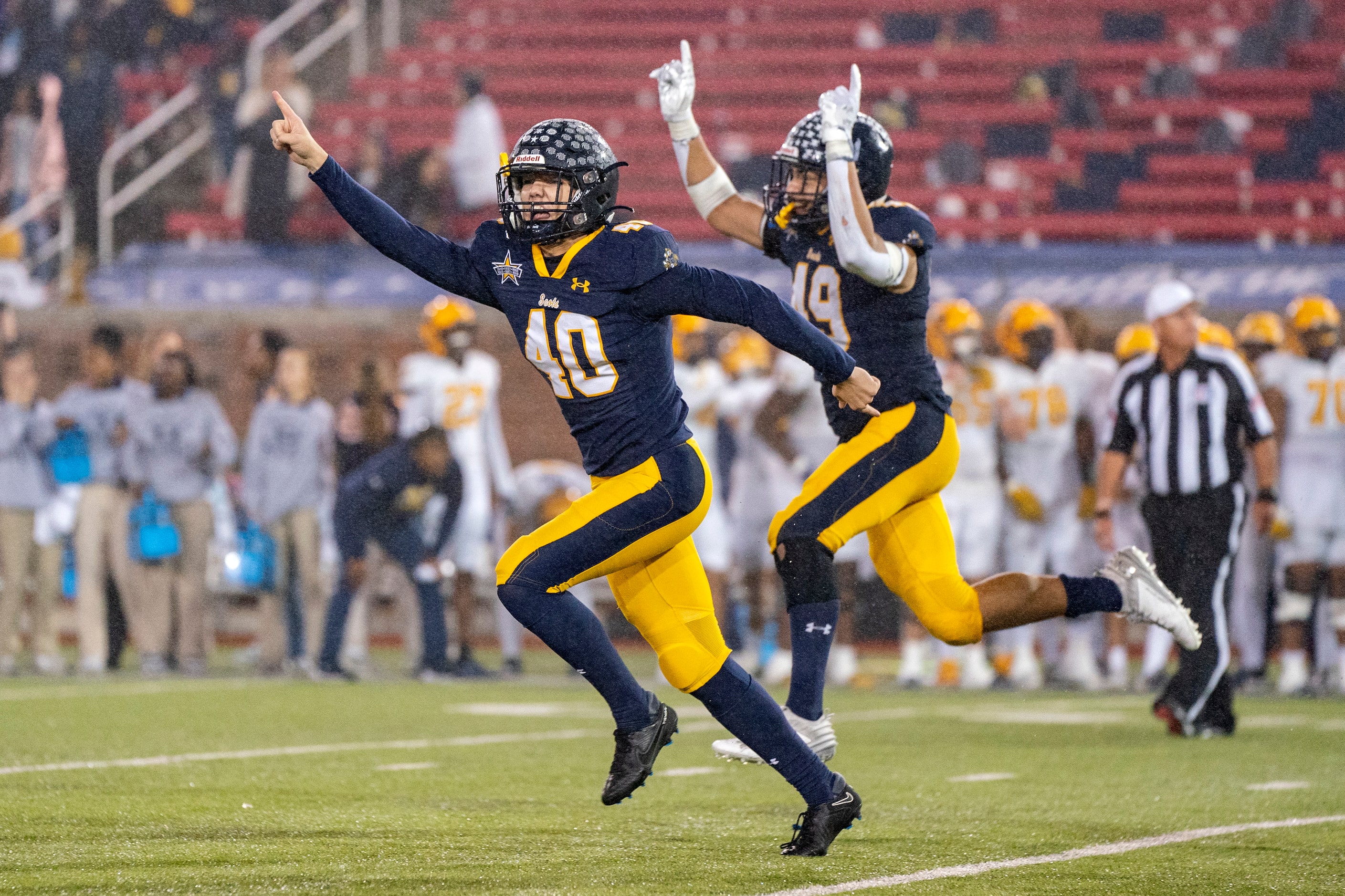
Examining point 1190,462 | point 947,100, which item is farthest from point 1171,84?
point 1190,462

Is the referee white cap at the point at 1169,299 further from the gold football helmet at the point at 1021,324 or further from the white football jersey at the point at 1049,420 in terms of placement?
the gold football helmet at the point at 1021,324

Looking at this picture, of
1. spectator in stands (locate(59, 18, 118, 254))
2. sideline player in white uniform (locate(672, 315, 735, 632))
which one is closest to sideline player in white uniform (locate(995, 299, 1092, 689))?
sideline player in white uniform (locate(672, 315, 735, 632))

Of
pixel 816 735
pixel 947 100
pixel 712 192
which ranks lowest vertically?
pixel 816 735

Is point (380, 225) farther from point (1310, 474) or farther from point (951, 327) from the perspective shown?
point (1310, 474)

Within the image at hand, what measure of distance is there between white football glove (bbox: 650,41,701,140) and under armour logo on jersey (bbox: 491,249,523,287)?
1257 mm

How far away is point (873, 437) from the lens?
533 cm

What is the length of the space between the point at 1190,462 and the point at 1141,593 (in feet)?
8.34

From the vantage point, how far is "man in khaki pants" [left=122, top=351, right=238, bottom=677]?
35.0 ft

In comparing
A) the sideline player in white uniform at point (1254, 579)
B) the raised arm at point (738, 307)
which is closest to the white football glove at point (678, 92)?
the raised arm at point (738, 307)

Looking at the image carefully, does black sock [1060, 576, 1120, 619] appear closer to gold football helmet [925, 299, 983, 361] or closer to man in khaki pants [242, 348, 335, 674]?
gold football helmet [925, 299, 983, 361]

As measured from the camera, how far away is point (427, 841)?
457 cm

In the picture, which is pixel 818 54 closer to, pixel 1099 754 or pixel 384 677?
pixel 384 677

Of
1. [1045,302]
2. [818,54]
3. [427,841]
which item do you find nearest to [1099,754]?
[427,841]

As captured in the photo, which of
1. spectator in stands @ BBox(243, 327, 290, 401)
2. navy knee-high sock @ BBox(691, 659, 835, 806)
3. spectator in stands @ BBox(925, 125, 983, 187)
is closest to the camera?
navy knee-high sock @ BBox(691, 659, 835, 806)
